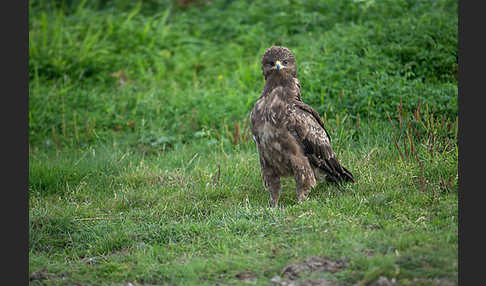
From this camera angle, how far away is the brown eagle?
6.54m

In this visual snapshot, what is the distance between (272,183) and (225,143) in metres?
1.90

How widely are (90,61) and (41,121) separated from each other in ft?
6.00

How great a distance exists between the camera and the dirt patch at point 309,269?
468 centimetres

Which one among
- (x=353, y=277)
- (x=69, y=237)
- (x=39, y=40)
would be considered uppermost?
(x=39, y=40)

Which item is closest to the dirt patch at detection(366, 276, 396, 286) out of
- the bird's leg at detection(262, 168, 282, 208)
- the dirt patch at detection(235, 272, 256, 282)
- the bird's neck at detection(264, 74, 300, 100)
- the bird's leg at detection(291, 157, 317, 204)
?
the dirt patch at detection(235, 272, 256, 282)

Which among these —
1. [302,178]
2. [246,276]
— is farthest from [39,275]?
[302,178]

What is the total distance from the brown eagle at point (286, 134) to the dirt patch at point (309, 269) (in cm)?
170

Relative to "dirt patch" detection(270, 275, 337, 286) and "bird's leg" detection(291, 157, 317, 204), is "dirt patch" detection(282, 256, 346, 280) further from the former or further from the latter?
"bird's leg" detection(291, 157, 317, 204)

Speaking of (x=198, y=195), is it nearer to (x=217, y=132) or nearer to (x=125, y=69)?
(x=217, y=132)

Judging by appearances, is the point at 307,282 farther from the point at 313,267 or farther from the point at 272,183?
the point at 272,183

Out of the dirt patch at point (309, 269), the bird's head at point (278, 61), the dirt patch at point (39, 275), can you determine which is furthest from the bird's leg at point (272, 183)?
the dirt patch at point (39, 275)

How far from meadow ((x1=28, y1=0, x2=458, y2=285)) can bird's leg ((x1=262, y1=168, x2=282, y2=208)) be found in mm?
197

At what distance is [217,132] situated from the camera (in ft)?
28.5

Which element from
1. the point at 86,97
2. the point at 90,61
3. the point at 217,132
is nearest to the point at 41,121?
the point at 86,97
